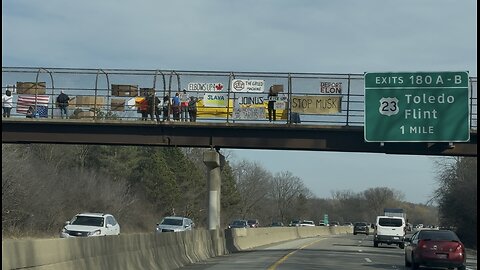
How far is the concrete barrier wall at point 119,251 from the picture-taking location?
1120 centimetres

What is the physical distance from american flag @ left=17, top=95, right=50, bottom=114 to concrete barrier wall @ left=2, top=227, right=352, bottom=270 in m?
10.7

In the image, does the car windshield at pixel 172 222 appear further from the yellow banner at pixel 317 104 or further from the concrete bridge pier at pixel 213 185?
the yellow banner at pixel 317 104

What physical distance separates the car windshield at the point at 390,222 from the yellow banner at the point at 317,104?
1612cm

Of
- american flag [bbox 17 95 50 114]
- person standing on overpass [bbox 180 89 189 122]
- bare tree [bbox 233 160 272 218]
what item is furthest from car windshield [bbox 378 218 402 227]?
bare tree [bbox 233 160 272 218]

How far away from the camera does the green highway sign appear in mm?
31125

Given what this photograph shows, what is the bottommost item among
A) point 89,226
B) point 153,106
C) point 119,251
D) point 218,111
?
point 89,226

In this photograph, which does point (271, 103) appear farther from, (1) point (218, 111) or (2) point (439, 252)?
(2) point (439, 252)

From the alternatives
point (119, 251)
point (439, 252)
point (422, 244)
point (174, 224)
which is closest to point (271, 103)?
point (174, 224)

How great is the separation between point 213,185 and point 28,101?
992cm

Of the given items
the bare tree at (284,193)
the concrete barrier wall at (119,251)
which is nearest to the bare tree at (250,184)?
the bare tree at (284,193)

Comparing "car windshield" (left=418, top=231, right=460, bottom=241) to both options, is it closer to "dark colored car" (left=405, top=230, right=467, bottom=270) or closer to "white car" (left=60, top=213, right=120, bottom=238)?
"dark colored car" (left=405, top=230, right=467, bottom=270)

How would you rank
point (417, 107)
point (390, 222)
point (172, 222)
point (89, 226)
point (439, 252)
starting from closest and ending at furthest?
point (439, 252)
point (417, 107)
point (89, 226)
point (172, 222)
point (390, 222)

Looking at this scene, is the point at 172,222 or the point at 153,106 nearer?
the point at 153,106

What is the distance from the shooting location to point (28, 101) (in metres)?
34.7
